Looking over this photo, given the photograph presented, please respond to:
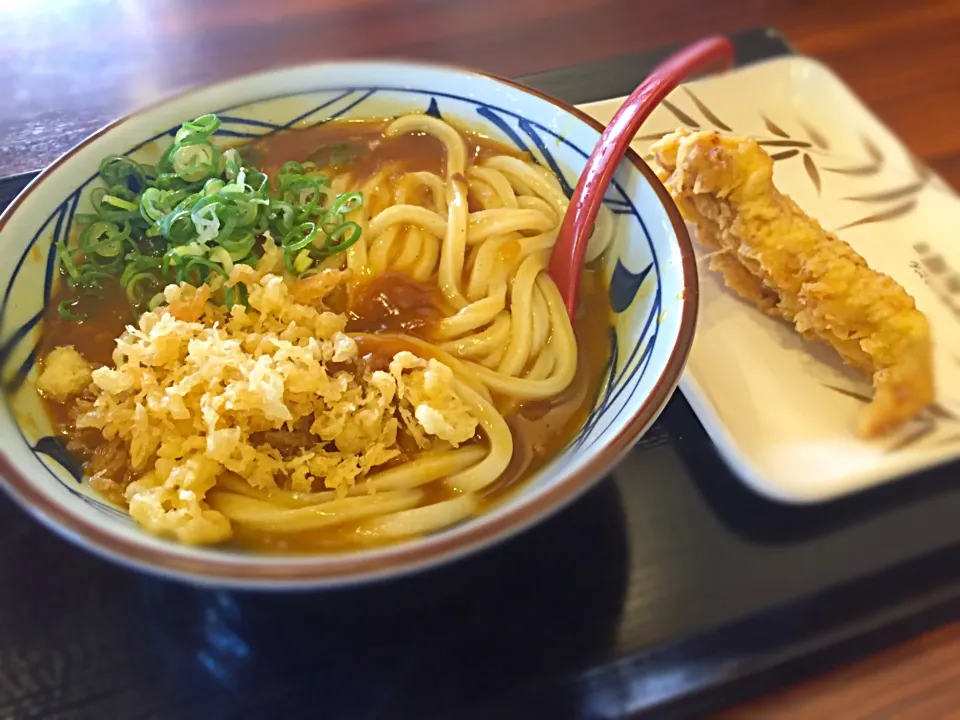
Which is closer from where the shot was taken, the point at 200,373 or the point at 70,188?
the point at 200,373

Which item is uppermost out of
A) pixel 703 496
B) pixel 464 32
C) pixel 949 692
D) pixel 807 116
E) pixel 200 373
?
A: pixel 464 32

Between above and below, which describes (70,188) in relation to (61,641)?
above

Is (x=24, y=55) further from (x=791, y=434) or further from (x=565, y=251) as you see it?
(x=791, y=434)

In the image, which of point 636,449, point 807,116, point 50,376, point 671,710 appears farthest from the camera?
point 807,116

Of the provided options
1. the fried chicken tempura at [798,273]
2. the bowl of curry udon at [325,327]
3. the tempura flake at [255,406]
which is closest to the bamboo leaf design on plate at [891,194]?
the fried chicken tempura at [798,273]

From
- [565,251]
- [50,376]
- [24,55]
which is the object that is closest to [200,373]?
[50,376]

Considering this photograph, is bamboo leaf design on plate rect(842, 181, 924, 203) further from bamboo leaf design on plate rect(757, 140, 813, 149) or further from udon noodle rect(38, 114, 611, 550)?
udon noodle rect(38, 114, 611, 550)

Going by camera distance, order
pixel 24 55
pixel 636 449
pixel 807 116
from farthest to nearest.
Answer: pixel 24 55 → pixel 807 116 → pixel 636 449

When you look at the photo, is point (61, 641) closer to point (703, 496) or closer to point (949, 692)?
point (703, 496)
